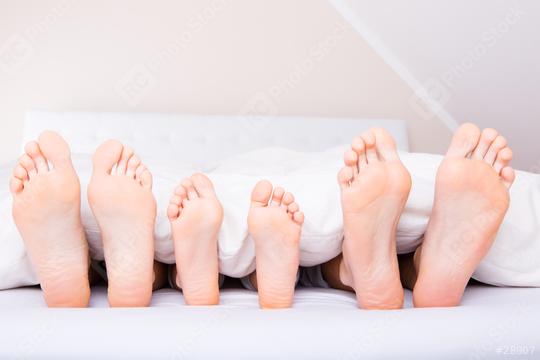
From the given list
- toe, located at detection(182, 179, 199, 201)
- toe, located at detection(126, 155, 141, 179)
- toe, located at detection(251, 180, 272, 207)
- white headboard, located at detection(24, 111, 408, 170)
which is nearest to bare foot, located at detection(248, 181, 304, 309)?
toe, located at detection(251, 180, 272, 207)

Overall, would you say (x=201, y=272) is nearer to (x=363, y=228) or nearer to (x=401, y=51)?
(x=363, y=228)

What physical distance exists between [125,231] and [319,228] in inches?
13.3

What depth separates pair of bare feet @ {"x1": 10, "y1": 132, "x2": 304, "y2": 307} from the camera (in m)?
0.91

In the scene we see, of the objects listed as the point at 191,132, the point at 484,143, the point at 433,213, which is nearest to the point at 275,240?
the point at 433,213

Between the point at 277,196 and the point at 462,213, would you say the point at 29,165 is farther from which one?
the point at 462,213

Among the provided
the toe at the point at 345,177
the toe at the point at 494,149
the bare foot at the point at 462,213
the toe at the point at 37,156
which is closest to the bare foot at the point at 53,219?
the toe at the point at 37,156

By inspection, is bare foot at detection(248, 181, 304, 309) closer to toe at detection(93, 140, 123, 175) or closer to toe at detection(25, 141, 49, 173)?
toe at detection(93, 140, 123, 175)

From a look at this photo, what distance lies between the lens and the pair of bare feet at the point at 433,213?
901 millimetres

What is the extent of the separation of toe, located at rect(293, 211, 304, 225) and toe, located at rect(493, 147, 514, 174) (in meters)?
0.35

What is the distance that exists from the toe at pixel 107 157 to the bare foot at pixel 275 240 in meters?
0.26

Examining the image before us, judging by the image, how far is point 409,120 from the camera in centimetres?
259

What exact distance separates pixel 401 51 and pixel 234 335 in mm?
1994

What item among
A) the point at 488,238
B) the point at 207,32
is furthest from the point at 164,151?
the point at 488,238

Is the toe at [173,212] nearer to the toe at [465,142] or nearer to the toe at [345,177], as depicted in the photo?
the toe at [345,177]
